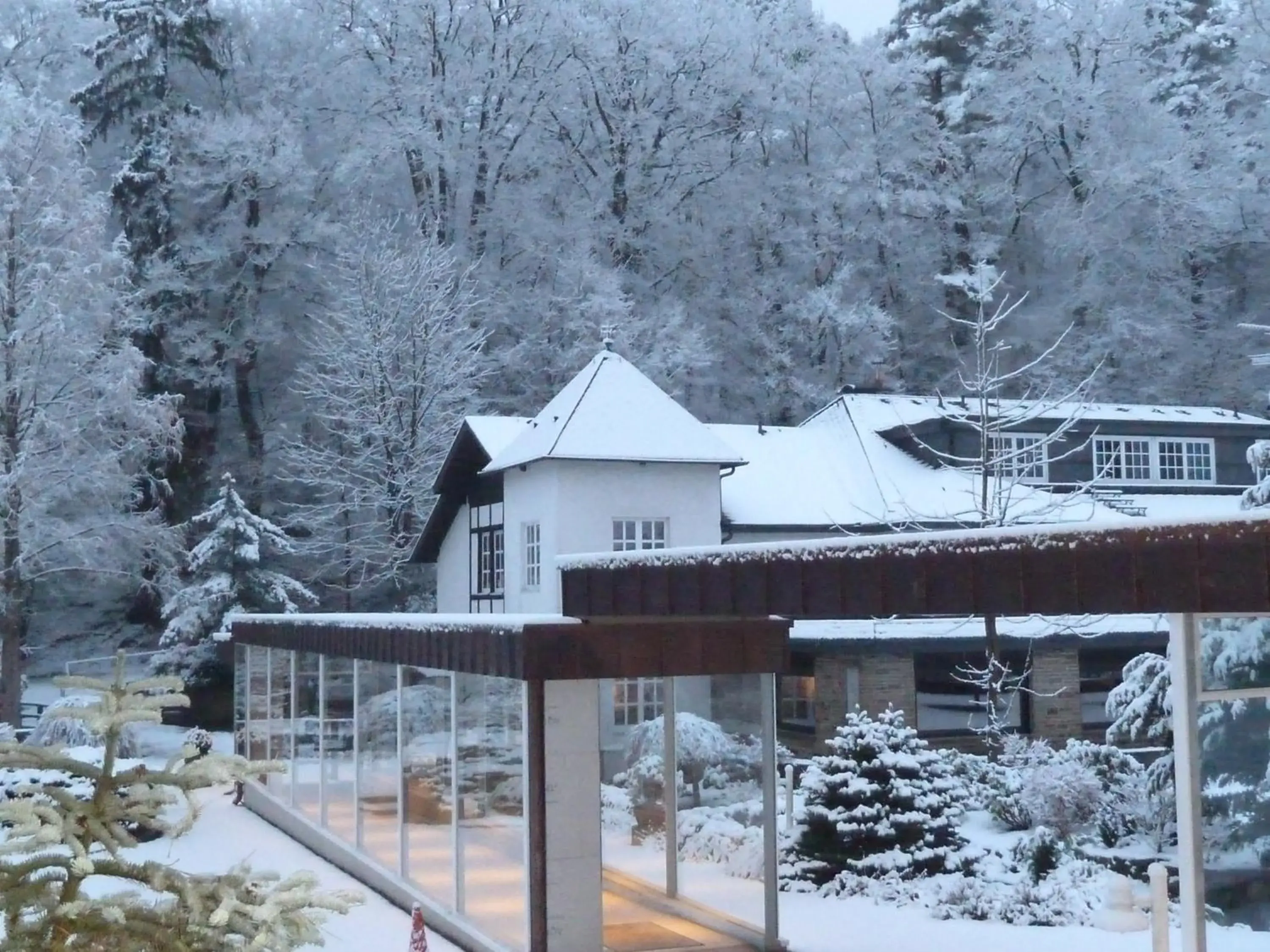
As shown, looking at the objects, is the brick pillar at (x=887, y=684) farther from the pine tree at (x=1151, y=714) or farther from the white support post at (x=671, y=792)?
the white support post at (x=671, y=792)

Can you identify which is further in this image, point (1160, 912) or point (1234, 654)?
point (1160, 912)

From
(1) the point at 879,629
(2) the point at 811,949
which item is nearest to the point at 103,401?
(1) the point at 879,629

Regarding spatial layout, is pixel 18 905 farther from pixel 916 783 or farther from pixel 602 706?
pixel 916 783

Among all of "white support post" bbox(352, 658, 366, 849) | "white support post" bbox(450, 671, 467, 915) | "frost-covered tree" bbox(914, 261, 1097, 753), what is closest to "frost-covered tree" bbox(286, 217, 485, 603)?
"frost-covered tree" bbox(914, 261, 1097, 753)

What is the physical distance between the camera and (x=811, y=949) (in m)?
10.3

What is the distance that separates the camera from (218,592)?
24.9 meters

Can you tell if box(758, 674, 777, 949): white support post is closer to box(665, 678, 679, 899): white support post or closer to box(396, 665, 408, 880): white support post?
box(665, 678, 679, 899): white support post

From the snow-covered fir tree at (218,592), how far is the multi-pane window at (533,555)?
16.1ft

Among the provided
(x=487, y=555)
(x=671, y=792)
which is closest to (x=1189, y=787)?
(x=671, y=792)

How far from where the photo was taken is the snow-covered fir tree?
25.0 metres

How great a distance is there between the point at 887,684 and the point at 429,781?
11851mm

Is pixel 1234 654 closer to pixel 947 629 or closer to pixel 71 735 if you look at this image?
pixel 947 629

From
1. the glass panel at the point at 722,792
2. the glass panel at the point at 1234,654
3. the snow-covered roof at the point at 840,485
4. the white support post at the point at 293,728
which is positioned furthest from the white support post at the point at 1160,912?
the snow-covered roof at the point at 840,485

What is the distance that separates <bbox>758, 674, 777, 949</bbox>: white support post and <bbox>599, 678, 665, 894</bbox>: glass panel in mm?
902
